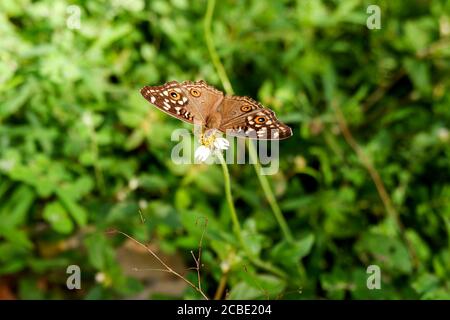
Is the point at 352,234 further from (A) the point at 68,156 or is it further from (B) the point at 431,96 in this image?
(A) the point at 68,156

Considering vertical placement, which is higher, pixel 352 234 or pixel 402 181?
pixel 402 181

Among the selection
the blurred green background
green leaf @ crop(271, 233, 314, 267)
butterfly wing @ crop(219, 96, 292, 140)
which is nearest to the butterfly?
butterfly wing @ crop(219, 96, 292, 140)

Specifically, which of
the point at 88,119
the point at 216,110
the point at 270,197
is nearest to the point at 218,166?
the point at 270,197

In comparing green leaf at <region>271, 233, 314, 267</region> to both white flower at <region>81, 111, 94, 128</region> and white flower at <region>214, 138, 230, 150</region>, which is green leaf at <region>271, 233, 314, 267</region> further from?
white flower at <region>81, 111, 94, 128</region>

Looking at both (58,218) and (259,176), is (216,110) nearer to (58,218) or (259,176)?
(259,176)

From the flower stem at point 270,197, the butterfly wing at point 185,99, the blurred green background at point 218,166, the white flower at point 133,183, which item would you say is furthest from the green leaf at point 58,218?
the butterfly wing at point 185,99

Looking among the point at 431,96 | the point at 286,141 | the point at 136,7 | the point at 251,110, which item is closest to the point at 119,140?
the point at 136,7
